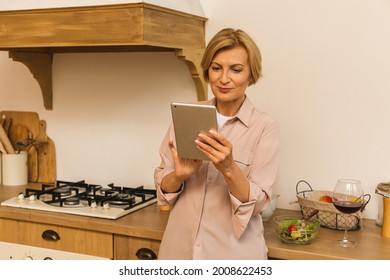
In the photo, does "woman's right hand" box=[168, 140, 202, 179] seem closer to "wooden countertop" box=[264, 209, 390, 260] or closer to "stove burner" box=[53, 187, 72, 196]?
"wooden countertop" box=[264, 209, 390, 260]

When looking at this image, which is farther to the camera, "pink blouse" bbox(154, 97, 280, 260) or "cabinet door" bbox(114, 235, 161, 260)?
"cabinet door" bbox(114, 235, 161, 260)

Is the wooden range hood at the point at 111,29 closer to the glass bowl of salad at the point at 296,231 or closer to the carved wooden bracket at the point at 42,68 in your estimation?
the carved wooden bracket at the point at 42,68

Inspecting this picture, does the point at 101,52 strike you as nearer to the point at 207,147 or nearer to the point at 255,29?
the point at 255,29

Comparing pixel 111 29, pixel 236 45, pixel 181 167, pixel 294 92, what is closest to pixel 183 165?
pixel 181 167

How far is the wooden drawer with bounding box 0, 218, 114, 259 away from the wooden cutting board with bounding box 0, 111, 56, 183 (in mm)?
525

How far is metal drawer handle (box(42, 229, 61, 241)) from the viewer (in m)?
2.21

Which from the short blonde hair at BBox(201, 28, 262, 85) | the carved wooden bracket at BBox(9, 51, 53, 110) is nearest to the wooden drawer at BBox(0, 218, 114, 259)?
the carved wooden bracket at BBox(9, 51, 53, 110)

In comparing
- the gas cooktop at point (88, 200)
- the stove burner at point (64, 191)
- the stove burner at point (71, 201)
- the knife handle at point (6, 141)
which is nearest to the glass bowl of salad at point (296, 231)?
the gas cooktop at point (88, 200)

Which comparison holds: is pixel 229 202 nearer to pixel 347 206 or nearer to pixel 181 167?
pixel 181 167

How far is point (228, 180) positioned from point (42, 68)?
1447 millimetres

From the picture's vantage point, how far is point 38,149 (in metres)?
2.82

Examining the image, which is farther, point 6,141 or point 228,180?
point 6,141

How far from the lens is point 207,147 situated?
157 centimetres

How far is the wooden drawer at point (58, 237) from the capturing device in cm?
212
